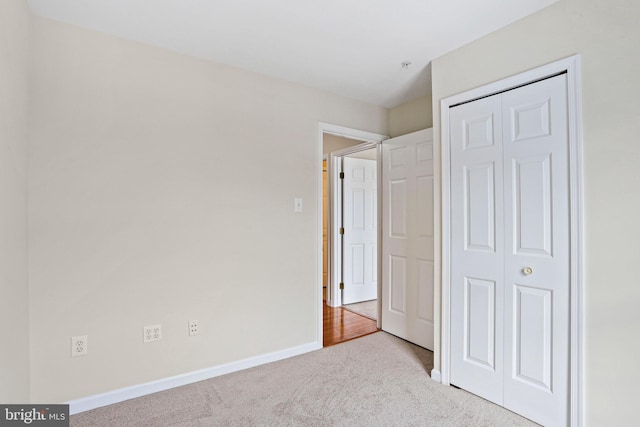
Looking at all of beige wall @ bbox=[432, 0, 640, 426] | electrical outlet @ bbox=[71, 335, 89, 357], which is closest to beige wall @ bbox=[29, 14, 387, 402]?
electrical outlet @ bbox=[71, 335, 89, 357]

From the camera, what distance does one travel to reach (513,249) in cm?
196

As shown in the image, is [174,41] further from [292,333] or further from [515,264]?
[515,264]

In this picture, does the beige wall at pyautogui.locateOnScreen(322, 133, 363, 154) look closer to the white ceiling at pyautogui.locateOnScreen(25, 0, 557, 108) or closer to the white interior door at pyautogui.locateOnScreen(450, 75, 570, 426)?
the white ceiling at pyautogui.locateOnScreen(25, 0, 557, 108)

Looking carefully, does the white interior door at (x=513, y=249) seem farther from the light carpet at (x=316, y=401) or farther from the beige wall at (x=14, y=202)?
the beige wall at (x=14, y=202)

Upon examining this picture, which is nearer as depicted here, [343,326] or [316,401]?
[316,401]

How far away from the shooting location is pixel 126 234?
6.88 feet

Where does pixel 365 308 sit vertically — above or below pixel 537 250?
below

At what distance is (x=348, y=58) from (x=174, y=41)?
4.03ft

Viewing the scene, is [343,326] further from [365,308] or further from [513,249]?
[513,249]

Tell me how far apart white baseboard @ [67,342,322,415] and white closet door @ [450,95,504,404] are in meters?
1.35

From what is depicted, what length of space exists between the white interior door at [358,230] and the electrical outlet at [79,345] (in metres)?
2.95

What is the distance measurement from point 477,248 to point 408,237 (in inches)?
39.3

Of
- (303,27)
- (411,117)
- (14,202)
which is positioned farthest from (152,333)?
(411,117)

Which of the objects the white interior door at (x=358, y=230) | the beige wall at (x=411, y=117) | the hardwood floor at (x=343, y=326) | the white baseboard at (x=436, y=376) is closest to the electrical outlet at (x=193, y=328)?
the hardwood floor at (x=343, y=326)
